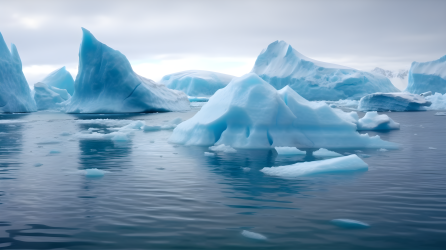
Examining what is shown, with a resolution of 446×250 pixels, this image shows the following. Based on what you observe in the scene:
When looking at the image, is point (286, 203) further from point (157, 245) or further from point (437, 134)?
point (437, 134)

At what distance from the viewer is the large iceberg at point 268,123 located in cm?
1277

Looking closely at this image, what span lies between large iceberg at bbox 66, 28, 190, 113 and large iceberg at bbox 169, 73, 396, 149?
78.0 ft

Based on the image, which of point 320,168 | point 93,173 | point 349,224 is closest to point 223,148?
point 320,168

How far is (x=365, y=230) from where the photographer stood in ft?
15.7

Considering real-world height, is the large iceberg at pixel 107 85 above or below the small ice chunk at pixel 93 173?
above

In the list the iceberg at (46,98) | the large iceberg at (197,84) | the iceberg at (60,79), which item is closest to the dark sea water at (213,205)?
the iceberg at (46,98)

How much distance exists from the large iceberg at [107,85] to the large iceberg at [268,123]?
23.8 metres

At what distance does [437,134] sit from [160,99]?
86.1ft

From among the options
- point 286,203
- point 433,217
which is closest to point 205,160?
point 286,203

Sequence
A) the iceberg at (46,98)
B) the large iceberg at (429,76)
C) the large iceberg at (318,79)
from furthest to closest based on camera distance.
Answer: the large iceberg at (318,79) → the large iceberg at (429,76) → the iceberg at (46,98)

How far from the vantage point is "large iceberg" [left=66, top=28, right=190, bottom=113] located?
117ft

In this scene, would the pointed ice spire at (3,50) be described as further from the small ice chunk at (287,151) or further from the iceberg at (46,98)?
the small ice chunk at (287,151)

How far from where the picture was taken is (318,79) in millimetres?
57844

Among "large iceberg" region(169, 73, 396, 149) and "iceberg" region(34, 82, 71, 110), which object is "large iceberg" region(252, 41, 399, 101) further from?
"large iceberg" region(169, 73, 396, 149)
